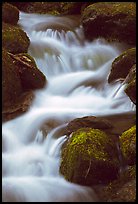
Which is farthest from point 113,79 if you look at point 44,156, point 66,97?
point 44,156

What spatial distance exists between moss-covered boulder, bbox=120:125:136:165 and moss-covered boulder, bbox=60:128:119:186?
135 millimetres

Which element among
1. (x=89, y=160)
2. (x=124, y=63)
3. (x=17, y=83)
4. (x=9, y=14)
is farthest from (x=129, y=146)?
(x=9, y=14)

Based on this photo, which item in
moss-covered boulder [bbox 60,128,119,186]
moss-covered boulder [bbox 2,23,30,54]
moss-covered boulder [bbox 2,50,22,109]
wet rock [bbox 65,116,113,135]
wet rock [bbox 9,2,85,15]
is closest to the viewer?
moss-covered boulder [bbox 60,128,119,186]

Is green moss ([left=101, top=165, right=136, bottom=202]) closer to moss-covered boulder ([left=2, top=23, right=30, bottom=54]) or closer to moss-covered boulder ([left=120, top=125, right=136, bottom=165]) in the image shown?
moss-covered boulder ([left=120, top=125, right=136, bottom=165])

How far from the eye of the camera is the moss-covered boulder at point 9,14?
421 inches

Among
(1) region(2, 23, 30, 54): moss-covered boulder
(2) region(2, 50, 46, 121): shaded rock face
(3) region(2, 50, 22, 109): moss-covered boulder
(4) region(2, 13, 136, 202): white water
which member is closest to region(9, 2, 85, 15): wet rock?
(4) region(2, 13, 136, 202): white water

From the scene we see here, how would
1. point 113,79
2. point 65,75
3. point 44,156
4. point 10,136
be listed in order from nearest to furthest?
1. point 44,156
2. point 10,136
3. point 113,79
4. point 65,75

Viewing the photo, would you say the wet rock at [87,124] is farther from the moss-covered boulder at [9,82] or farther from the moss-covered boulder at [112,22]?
the moss-covered boulder at [112,22]

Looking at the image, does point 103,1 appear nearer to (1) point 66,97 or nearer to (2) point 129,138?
(1) point 66,97

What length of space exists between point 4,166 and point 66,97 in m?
2.96

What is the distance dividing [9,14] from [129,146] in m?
6.86

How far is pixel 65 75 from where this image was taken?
30.7 feet

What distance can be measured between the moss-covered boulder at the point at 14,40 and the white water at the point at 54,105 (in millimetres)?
386

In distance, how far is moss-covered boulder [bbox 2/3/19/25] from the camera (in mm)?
10703
